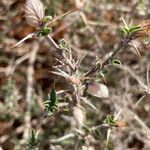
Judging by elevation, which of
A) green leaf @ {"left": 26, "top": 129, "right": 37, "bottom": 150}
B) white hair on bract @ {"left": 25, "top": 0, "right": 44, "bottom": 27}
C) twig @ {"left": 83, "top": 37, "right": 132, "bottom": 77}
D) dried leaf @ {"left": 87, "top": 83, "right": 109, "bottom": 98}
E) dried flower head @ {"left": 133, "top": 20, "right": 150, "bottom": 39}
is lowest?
green leaf @ {"left": 26, "top": 129, "right": 37, "bottom": 150}

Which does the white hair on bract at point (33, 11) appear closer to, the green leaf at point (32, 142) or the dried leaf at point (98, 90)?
the dried leaf at point (98, 90)

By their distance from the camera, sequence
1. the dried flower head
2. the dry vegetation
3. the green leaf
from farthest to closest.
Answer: the dry vegetation → the green leaf → the dried flower head

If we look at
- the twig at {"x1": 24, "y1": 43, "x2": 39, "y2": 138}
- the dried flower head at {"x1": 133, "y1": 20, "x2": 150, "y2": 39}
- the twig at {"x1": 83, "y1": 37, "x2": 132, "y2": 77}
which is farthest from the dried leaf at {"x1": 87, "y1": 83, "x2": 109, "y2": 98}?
the twig at {"x1": 24, "y1": 43, "x2": 39, "y2": 138}

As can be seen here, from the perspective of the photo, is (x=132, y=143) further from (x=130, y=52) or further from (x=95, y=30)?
(x=95, y=30)

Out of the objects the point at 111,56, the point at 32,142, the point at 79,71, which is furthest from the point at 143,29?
the point at 79,71

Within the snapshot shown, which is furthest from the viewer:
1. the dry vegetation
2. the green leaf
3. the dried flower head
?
the dry vegetation

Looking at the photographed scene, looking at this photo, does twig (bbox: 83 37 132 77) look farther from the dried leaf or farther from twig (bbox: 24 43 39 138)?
twig (bbox: 24 43 39 138)

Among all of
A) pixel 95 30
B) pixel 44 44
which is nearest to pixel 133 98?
pixel 95 30

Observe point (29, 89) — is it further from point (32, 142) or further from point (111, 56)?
point (111, 56)

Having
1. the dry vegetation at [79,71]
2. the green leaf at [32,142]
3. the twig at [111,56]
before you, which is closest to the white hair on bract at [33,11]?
the twig at [111,56]
